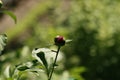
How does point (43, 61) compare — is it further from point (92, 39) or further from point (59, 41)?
point (92, 39)

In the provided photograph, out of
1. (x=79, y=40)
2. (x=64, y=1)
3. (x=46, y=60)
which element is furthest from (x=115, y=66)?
(x=64, y=1)

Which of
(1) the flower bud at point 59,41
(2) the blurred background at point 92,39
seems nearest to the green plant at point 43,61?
(1) the flower bud at point 59,41

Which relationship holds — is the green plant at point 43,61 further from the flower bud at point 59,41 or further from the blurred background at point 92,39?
the blurred background at point 92,39

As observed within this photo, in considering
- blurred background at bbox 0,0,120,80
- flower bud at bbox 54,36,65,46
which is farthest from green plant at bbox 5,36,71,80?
blurred background at bbox 0,0,120,80

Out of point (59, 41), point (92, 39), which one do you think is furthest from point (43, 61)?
point (92, 39)

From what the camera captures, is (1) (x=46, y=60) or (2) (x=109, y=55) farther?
(2) (x=109, y=55)

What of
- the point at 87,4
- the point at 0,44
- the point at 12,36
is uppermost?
the point at 0,44

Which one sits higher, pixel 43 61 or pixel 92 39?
pixel 43 61

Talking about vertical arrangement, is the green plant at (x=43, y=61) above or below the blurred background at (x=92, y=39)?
above

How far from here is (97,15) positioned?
3889 mm

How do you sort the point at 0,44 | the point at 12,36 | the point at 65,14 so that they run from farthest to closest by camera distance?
the point at 12,36, the point at 65,14, the point at 0,44

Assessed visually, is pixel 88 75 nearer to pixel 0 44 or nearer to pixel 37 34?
pixel 37 34

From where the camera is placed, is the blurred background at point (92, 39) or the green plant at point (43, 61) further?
the blurred background at point (92, 39)

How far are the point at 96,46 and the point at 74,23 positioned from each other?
0.34 metres
